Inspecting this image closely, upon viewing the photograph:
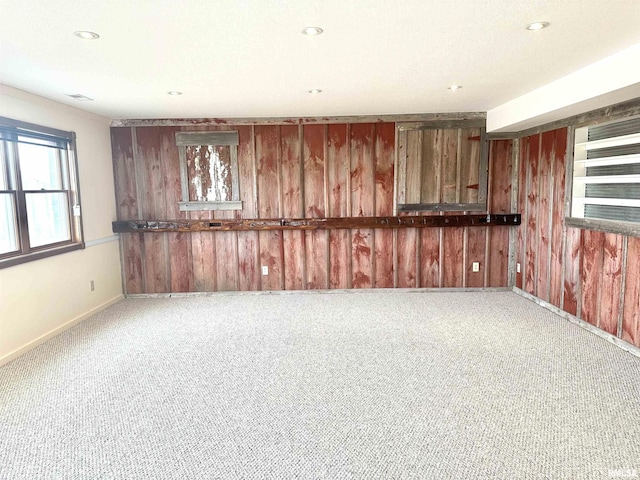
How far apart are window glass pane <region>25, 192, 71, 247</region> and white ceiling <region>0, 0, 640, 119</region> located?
100 cm

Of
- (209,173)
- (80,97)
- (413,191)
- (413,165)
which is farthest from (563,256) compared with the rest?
(80,97)

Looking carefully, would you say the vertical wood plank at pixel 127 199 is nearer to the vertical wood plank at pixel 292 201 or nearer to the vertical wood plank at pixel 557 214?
the vertical wood plank at pixel 292 201

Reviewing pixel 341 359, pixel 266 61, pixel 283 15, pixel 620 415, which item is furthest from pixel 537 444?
pixel 266 61

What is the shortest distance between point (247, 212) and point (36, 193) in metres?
2.32

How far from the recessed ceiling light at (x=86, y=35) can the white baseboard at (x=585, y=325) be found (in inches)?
178

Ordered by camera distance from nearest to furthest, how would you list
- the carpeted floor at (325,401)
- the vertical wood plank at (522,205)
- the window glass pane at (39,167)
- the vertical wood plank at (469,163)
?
the carpeted floor at (325,401), the window glass pane at (39,167), the vertical wood plank at (522,205), the vertical wood plank at (469,163)

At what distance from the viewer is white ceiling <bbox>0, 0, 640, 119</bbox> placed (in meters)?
2.08

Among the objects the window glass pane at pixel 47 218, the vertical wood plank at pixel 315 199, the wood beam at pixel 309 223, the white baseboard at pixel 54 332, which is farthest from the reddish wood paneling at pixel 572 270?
the window glass pane at pixel 47 218

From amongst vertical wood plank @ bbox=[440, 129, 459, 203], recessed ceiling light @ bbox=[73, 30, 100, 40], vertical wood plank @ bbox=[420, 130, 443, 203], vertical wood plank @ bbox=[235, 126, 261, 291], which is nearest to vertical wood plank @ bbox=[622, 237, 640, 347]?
vertical wood plank @ bbox=[440, 129, 459, 203]

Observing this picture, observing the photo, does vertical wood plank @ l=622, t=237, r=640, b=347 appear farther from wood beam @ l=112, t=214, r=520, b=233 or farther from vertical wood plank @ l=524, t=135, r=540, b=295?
wood beam @ l=112, t=214, r=520, b=233

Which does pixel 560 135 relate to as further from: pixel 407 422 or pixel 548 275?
pixel 407 422

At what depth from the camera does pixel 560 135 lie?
4.30 m

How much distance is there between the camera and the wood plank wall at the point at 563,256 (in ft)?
11.4

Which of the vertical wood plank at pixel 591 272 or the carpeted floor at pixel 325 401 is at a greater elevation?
the vertical wood plank at pixel 591 272
